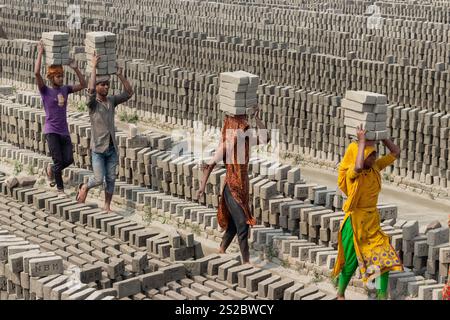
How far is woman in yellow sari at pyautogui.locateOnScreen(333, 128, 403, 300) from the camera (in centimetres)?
851

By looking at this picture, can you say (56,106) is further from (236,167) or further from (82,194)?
(236,167)

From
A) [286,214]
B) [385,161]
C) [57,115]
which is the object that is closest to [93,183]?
[57,115]

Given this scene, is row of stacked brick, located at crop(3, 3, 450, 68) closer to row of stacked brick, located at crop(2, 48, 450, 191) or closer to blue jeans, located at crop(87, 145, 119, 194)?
row of stacked brick, located at crop(2, 48, 450, 191)

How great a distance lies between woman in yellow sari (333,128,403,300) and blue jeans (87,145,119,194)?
3809 millimetres

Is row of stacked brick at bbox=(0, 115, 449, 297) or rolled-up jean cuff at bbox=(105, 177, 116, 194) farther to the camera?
rolled-up jean cuff at bbox=(105, 177, 116, 194)

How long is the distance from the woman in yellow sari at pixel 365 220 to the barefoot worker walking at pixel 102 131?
375 cm

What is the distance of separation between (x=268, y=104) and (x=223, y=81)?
696 centimetres

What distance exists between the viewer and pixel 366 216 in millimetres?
8586

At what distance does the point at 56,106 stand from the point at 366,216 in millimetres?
5104

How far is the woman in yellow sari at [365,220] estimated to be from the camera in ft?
27.9

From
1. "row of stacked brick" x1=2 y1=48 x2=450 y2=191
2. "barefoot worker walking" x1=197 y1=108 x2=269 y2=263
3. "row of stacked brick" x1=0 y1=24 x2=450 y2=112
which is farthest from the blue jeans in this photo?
"row of stacked brick" x1=0 y1=24 x2=450 y2=112

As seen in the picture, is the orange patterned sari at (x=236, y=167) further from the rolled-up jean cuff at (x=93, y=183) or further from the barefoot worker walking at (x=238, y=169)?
the rolled-up jean cuff at (x=93, y=183)

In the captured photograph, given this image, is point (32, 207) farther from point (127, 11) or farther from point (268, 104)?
point (127, 11)
